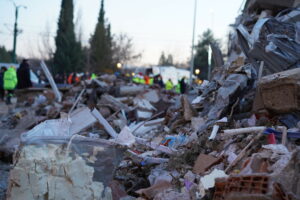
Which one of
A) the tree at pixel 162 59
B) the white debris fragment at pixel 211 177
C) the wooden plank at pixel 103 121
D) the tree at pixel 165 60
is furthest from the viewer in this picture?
the tree at pixel 162 59

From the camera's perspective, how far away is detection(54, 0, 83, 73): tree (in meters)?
35.4

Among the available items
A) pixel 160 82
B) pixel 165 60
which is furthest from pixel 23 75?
pixel 165 60

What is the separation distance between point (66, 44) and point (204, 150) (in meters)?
32.5

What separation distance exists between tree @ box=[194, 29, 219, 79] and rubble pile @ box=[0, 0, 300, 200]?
35911mm

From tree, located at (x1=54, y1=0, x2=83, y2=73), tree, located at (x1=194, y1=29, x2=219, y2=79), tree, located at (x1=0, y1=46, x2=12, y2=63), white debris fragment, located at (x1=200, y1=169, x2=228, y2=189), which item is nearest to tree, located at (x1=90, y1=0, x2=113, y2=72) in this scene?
tree, located at (x1=54, y1=0, x2=83, y2=73)

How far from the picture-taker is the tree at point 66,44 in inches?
1394

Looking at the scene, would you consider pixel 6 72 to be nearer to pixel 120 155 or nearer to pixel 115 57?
pixel 120 155

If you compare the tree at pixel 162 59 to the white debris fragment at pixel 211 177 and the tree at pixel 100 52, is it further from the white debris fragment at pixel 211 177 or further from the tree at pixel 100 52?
the white debris fragment at pixel 211 177

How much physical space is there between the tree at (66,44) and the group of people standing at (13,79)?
68.6ft

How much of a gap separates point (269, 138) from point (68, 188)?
2.34 meters

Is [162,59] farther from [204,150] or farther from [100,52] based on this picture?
[204,150]

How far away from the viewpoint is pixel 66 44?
35.3 meters

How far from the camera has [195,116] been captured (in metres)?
6.92

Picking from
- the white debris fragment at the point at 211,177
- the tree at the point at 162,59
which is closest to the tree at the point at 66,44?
the white debris fragment at the point at 211,177
